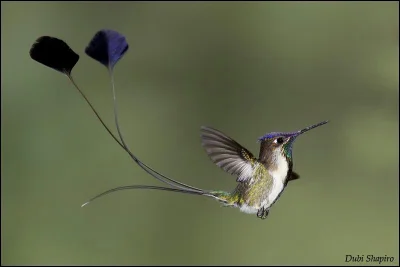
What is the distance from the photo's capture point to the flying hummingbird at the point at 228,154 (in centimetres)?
22

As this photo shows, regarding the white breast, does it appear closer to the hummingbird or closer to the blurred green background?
the hummingbird

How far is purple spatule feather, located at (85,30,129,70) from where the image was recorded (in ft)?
0.71

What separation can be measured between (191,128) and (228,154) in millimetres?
1182

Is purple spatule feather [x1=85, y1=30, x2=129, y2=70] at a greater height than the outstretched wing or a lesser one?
greater

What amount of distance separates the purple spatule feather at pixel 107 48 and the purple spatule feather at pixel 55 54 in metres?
0.01

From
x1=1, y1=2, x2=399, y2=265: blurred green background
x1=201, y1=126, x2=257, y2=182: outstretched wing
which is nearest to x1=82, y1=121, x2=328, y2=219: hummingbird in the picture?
x1=201, y1=126, x2=257, y2=182: outstretched wing

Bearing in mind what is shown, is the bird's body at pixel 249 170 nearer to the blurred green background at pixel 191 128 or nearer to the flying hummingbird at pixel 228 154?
the flying hummingbird at pixel 228 154

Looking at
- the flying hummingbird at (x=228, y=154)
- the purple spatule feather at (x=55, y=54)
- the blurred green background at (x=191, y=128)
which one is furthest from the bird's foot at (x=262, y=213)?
the blurred green background at (x=191, y=128)

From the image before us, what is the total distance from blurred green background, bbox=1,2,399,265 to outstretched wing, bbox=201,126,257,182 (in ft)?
3.31

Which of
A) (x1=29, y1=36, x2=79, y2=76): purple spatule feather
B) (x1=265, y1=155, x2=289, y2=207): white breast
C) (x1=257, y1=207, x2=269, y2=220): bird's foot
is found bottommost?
(x1=257, y1=207, x2=269, y2=220): bird's foot

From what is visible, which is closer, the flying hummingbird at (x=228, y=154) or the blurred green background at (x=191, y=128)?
the flying hummingbird at (x=228, y=154)

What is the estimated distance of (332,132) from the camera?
1.24m

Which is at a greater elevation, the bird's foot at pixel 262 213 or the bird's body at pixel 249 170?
the bird's body at pixel 249 170

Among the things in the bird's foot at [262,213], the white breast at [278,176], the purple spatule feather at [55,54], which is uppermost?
the purple spatule feather at [55,54]
